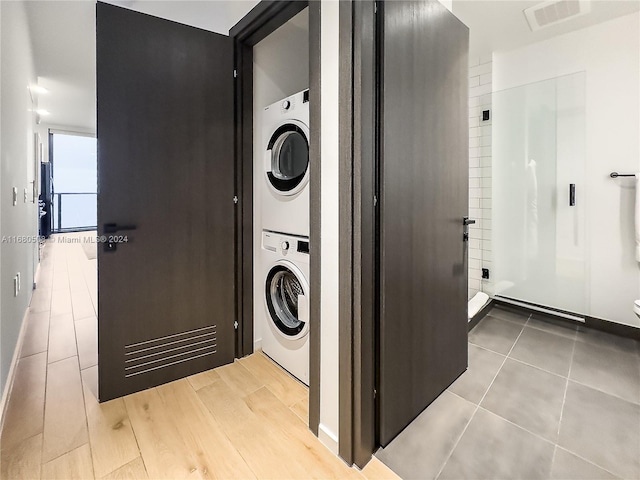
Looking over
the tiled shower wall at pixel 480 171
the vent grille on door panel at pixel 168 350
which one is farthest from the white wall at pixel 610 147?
the vent grille on door panel at pixel 168 350

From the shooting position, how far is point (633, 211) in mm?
2420

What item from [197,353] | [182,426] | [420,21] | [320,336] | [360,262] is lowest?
[182,426]

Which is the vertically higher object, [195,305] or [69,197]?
[69,197]

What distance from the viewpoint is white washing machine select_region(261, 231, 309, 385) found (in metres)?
1.84

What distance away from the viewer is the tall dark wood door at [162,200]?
168 centimetres

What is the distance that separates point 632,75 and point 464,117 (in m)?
1.67

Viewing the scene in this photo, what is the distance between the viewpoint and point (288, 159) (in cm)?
202

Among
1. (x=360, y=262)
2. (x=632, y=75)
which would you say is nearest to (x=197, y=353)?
(x=360, y=262)

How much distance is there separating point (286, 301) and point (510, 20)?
2735mm

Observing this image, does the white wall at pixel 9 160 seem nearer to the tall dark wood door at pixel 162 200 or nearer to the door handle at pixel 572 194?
the tall dark wood door at pixel 162 200

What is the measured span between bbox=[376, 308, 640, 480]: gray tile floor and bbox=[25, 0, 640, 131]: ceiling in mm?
2467

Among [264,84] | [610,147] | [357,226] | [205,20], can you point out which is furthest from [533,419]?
[205,20]

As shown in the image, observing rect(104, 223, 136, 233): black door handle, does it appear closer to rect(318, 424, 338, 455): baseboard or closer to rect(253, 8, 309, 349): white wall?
Result: rect(253, 8, 309, 349): white wall

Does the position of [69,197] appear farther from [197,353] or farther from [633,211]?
[633,211]
